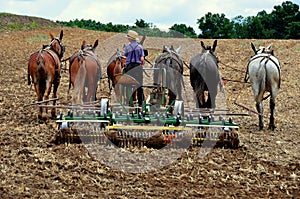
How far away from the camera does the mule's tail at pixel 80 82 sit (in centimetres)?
1186

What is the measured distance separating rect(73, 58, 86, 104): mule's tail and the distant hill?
1070 inches

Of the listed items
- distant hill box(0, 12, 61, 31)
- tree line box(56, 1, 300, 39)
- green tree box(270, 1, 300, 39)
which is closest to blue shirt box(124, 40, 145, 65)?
distant hill box(0, 12, 61, 31)

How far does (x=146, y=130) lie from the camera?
31.7 ft

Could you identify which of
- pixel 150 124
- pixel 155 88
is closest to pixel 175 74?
pixel 155 88

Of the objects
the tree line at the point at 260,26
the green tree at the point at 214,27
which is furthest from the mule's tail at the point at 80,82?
the green tree at the point at 214,27

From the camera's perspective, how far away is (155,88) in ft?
36.6

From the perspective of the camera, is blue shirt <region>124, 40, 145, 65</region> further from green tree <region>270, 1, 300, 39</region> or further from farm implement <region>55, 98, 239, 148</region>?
green tree <region>270, 1, 300, 39</region>

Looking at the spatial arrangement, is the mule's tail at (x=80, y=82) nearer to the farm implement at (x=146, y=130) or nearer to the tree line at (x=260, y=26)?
the farm implement at (x=146, y=130)

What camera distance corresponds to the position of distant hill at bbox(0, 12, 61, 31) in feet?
125

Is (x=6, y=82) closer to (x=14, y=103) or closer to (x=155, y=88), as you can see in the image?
(x=14, y=103)

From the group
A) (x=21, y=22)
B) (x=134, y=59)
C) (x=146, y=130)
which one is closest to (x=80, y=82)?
(x=134, y=59)

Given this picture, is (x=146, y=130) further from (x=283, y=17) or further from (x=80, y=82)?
(x=283, y=17)

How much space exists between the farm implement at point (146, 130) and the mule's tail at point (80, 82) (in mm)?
1734

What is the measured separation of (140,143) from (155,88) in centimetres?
188
